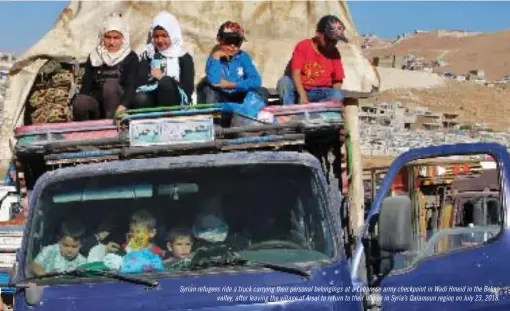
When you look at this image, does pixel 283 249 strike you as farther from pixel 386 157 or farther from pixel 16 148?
pixel 386 157

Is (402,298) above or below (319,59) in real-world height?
below

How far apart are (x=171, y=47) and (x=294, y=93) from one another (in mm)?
970

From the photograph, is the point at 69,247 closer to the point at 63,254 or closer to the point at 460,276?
the point at 63,254

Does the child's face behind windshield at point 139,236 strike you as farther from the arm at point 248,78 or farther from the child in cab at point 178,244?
the arm at point 248,78

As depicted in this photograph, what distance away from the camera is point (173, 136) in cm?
603

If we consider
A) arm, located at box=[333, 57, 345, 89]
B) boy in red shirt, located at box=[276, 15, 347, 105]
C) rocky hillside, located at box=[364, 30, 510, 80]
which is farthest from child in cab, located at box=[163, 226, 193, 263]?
rocky hillside, located at box=[364, 30, 510, 80]

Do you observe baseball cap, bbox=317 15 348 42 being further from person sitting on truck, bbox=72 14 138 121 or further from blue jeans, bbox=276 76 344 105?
person sitting on truck, bbox=72 14 138 121

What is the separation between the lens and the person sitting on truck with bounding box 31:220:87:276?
18.0 feet

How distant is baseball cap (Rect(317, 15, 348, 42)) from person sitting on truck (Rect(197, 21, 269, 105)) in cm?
70

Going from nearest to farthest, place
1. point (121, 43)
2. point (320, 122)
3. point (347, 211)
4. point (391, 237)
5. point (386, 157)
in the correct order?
point (391, 237)
point (320, 122)
point (347, 211)
point (121, 43)
point (386, 157)


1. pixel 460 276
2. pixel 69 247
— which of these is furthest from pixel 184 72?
pixel 460 276

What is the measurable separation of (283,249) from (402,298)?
4.49 ft

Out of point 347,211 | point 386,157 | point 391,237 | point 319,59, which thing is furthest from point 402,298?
point 386,157

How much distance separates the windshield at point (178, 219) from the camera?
551 centimetres
